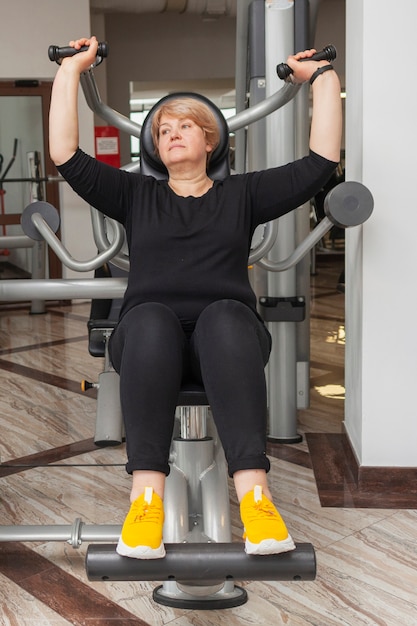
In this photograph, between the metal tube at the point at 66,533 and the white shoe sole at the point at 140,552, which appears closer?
the white shoe sole at the point at 140,552

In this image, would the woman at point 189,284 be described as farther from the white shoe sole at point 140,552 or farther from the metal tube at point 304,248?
the metal tube at point 304,248

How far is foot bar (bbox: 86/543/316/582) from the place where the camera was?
139 centimetres

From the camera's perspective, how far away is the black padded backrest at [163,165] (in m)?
1.92

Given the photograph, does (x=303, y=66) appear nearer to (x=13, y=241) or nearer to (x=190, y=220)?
(x=190, y=220)

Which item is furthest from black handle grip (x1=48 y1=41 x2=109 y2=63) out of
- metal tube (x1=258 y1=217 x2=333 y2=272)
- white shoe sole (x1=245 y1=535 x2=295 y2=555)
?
white shoe sole (x1=245 y1=535 x2=295 y2=555)

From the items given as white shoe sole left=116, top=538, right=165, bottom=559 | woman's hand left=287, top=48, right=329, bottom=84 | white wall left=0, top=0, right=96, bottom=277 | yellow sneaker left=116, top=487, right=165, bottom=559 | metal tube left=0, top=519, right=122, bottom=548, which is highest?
white wall left=0, top=0, right=96, bottom=277

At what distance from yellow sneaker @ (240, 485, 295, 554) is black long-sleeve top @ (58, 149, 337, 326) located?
44 cm

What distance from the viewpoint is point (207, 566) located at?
140 centimetres

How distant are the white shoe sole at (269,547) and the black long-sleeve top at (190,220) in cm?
52

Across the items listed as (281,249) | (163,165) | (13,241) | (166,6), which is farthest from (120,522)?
(166,6)

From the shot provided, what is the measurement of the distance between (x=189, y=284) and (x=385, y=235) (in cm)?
89

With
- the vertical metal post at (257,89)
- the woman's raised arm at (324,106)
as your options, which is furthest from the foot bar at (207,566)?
the vertical metal post at (257,89)

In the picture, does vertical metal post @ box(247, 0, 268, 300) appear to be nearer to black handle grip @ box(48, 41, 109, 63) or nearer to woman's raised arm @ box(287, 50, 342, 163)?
woman's raised arm @ box(287, 50, 342, 163)

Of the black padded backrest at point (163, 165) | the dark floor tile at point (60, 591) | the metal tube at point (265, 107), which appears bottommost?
the dark floor tile at point (60, 591)
